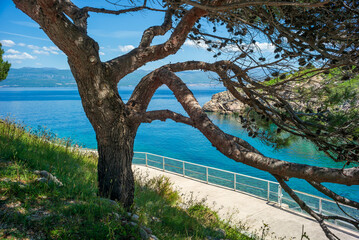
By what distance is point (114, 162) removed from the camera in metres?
4.21

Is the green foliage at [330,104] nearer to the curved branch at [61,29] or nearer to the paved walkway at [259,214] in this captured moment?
the curved branch at [61,29]

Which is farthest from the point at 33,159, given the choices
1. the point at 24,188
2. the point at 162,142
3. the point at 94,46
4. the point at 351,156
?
the point at 162,142

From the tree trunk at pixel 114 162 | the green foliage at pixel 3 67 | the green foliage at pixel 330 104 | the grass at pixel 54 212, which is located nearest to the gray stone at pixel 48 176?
the grass at pixel 54 212

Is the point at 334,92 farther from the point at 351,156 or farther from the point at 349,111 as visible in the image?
the point at 351,156

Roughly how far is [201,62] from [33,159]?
341cm

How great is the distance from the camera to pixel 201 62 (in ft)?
14.8

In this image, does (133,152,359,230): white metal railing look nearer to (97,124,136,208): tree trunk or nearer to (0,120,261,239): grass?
(0,120,261,239): grass

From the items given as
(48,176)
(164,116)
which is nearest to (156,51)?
(164,116)

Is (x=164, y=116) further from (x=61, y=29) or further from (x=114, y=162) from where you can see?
(x=61, y=29)

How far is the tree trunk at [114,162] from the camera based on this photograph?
13.8ft

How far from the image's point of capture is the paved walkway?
7.39 meters

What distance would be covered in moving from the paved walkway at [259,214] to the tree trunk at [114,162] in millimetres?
3625

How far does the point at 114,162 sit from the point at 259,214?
20.7ft

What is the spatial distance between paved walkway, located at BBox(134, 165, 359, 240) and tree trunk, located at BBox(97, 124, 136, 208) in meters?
3.62
